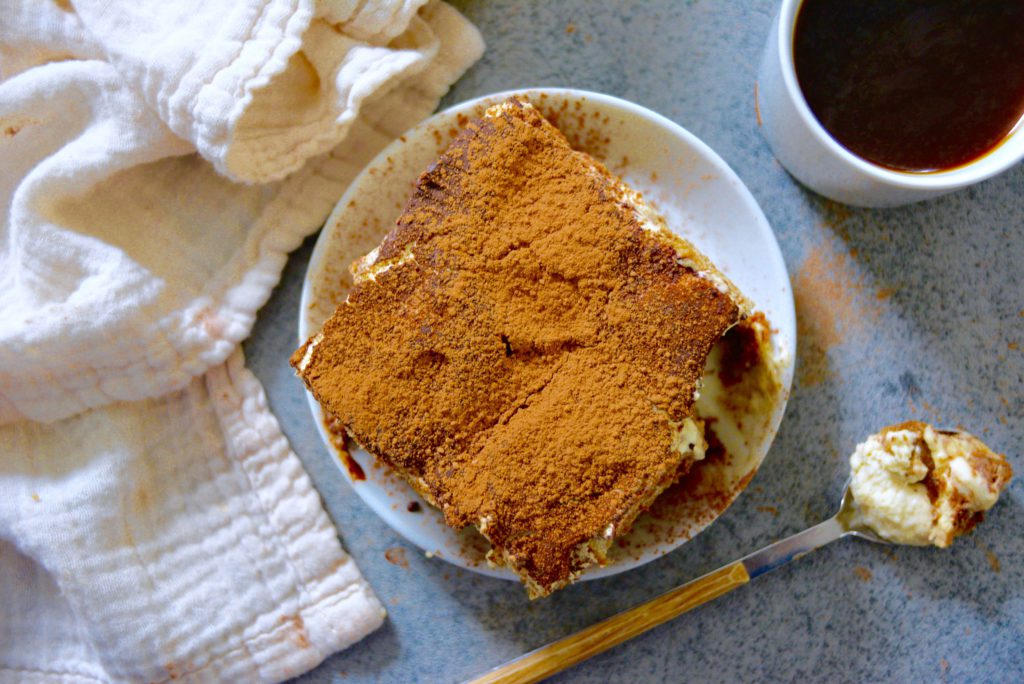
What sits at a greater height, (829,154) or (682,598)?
(829,154)

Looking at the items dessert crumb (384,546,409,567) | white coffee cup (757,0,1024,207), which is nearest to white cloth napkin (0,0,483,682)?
dessert crumb (384,546,409,567)

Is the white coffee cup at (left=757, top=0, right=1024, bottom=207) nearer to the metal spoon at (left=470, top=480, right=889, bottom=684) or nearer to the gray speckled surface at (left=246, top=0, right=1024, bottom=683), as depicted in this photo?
the gray speckled surface at (left=246, top=0, right=1024, bottom=683)

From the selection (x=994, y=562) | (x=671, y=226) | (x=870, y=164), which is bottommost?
(x=994, y=562)

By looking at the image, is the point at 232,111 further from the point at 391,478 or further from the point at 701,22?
the point at 701,22

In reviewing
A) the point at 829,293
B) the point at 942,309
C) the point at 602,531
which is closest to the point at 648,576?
the point at 602,531

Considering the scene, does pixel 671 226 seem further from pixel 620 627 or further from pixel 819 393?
pixel 620 627

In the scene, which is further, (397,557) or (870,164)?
(397,557)

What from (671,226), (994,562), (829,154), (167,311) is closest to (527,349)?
(671,226)
